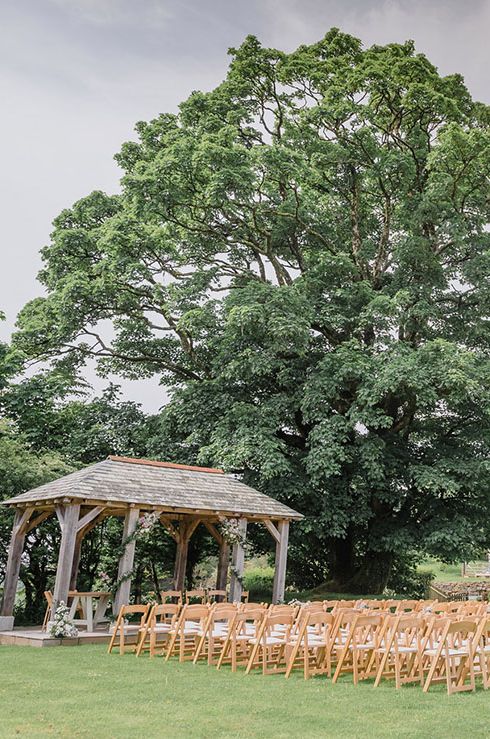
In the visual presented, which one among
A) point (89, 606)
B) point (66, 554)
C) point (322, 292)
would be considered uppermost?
point (322, 292)

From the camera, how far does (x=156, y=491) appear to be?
14703mm

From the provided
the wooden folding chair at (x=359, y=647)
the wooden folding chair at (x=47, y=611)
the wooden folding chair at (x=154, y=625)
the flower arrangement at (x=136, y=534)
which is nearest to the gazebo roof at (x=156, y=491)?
the flower arrangement at (x=136, y=534)

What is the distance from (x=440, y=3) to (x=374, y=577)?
52.1ft

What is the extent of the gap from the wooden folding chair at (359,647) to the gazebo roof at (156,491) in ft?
17.4

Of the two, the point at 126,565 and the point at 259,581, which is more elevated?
the point at 126,565

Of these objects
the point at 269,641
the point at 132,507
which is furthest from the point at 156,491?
the point at 269,641

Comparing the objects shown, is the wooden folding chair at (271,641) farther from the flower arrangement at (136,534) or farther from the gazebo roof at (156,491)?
the gazebo roof at (156,491)

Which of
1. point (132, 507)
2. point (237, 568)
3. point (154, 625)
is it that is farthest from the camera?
point (237, 568)

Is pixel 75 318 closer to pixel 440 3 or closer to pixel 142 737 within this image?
pixel 440 3

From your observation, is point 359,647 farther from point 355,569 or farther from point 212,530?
point 355,569

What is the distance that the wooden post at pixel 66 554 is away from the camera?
509 inches

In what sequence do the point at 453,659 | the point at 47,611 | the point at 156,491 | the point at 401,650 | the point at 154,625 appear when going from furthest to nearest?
the point at 47,611 < the point at 156,491 < the point at 154,625 < the point at 453,659 < the point at 401,650

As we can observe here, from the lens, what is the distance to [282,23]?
16766 mm

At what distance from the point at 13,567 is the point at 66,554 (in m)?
2.17
